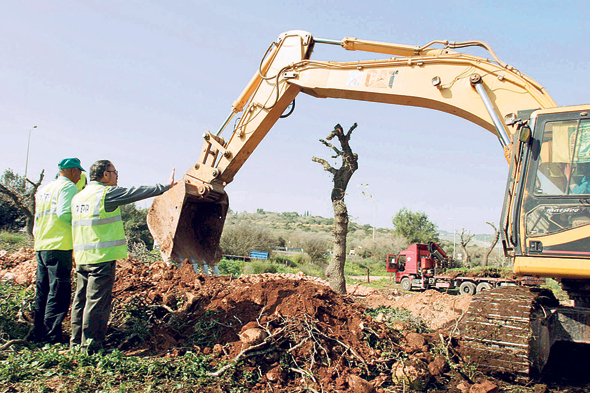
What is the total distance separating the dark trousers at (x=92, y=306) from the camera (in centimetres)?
408

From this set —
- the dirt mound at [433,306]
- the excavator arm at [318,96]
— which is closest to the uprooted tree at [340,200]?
the dirt mound at [433,306]

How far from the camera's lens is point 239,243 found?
968 inches

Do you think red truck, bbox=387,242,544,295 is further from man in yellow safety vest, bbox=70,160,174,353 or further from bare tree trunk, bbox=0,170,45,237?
man in yellow safety vest, bbox=70,160,174,353

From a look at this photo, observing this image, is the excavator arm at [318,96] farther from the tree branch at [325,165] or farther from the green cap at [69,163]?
the tree branch at [325,165]

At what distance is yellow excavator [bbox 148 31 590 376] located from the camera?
4.40 meters

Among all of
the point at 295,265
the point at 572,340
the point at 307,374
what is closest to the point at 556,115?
the point at 572,340

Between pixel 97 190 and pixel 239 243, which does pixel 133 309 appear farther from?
pixel 239 243

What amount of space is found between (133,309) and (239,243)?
64.5 ft

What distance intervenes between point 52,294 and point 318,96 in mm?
4670

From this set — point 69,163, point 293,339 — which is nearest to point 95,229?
point 69,163

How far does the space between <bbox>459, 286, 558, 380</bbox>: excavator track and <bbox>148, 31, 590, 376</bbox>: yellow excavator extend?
1 centimetres

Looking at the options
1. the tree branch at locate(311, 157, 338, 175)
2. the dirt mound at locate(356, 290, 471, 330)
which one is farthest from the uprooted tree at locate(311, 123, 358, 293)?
the dirt mound at locate(356, 290, 471, 330)

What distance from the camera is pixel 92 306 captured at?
161 inches

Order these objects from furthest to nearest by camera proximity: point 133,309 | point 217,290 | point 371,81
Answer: point 371,81, point 217,290, point 133,309
